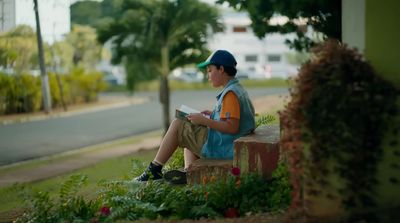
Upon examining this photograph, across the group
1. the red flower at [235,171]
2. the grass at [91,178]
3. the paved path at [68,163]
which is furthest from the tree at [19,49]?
the red flower at [235,171]

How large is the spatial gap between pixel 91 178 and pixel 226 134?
16.1ft

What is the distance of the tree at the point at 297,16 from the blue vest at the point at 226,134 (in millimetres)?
3917

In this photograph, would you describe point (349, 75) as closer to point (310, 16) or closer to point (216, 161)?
point (216, 161)

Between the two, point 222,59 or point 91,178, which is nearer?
point 222,59

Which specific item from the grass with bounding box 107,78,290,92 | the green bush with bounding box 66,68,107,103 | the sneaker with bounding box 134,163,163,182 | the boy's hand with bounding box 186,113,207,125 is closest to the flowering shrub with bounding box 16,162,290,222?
the sneaker with bounding box 134,163,163,182

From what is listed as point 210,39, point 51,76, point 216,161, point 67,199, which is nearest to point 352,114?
point 216,161

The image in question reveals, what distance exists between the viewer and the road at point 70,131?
15.4m

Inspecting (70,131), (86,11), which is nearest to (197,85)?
(86,11)

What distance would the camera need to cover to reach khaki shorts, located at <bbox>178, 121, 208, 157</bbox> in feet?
20.8

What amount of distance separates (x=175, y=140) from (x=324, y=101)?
2.33m

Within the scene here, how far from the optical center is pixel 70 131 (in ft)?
64.0

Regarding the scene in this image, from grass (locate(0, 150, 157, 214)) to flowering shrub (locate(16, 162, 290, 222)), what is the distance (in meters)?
1.34

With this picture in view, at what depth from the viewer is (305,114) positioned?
436cm

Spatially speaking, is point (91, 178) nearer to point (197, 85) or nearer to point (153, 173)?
point (153, 173)
